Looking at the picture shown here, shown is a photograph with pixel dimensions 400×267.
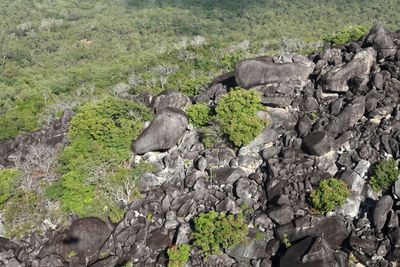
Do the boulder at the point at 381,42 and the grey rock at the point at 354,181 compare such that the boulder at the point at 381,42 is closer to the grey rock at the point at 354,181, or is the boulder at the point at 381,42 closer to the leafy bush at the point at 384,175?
the leafy bush at the point at 384,175

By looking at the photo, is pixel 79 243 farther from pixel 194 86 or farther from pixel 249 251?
pixel 194 86

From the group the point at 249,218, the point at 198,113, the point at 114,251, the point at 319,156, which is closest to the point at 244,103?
the point at 198,113

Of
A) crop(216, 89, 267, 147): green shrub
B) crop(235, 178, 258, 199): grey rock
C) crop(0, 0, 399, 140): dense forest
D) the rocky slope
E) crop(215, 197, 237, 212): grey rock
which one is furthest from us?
crop(0, 0, 399, 140): dense forest

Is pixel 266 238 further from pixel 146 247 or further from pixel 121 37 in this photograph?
pixel 121 37

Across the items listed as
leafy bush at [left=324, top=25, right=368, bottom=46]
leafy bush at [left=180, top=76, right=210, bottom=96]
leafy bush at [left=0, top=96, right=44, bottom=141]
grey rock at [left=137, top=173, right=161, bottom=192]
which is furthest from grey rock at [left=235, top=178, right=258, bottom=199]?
leafy bush at [left=0, top=96, right=44, bottom=141]

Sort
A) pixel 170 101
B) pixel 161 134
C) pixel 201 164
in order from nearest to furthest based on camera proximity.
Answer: pixel 201 164, pixel 161 134, pixel 170 101

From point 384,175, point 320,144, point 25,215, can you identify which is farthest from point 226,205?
point 25,215

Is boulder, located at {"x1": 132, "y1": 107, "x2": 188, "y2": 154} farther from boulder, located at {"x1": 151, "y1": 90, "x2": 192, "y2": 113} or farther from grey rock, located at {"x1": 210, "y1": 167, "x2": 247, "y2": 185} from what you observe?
grey rock, located at {"x1": 210, "y1": 167, "x2": 247, "y2": 185}
